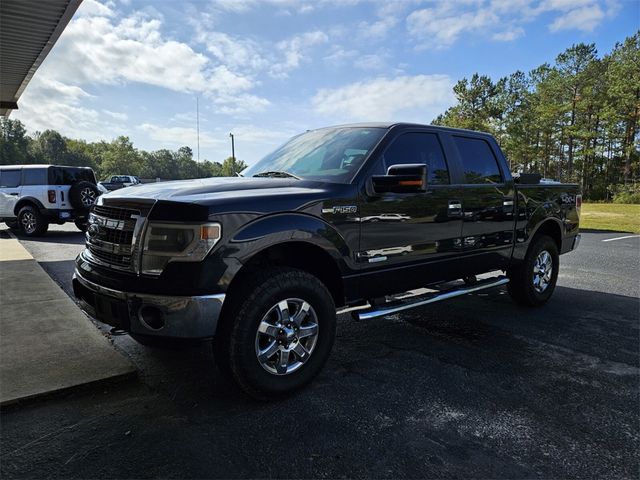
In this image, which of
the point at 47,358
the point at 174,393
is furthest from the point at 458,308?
the point at 47,358

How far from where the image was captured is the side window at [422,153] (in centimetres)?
370

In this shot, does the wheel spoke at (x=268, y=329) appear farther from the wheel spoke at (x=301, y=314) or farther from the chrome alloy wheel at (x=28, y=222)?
the chrome alloy wheel at (x=28, y=222)

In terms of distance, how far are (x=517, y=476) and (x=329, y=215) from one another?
1.90m

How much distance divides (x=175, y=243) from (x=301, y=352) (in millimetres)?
1128

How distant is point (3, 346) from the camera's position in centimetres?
355

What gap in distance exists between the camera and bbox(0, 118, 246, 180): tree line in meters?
93.5

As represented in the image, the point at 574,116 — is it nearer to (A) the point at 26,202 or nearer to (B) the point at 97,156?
(A) the point at 26,202

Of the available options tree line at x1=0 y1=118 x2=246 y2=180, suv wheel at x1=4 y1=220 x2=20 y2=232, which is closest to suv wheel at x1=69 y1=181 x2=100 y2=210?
suv wheel at x1=4 y1=220 x2=20 y2=232

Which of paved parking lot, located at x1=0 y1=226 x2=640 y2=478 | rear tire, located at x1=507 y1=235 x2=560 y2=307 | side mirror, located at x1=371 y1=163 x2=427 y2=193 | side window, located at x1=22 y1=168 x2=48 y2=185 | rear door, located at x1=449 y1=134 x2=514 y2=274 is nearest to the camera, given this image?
paved parking lot, located at x1=0 y1=226 x2=640 y2=478

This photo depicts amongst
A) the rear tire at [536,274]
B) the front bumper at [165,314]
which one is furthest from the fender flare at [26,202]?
the rear tire at [536,274]

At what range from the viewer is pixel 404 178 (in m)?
3.09

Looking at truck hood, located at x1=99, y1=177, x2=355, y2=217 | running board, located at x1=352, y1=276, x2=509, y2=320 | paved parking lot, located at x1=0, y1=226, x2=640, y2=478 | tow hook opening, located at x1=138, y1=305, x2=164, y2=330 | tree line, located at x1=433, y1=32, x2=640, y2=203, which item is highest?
tree line, located at x1=433, y1=32, x2=640, y2=203

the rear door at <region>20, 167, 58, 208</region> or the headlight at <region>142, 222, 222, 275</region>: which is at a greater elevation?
the rear door at <region>20, 167, 58, 208</region>

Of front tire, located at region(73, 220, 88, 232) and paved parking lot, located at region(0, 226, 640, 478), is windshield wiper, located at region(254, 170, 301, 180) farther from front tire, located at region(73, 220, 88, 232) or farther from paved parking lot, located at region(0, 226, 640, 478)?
front tire, located at region(73, 220, 88, 232)
